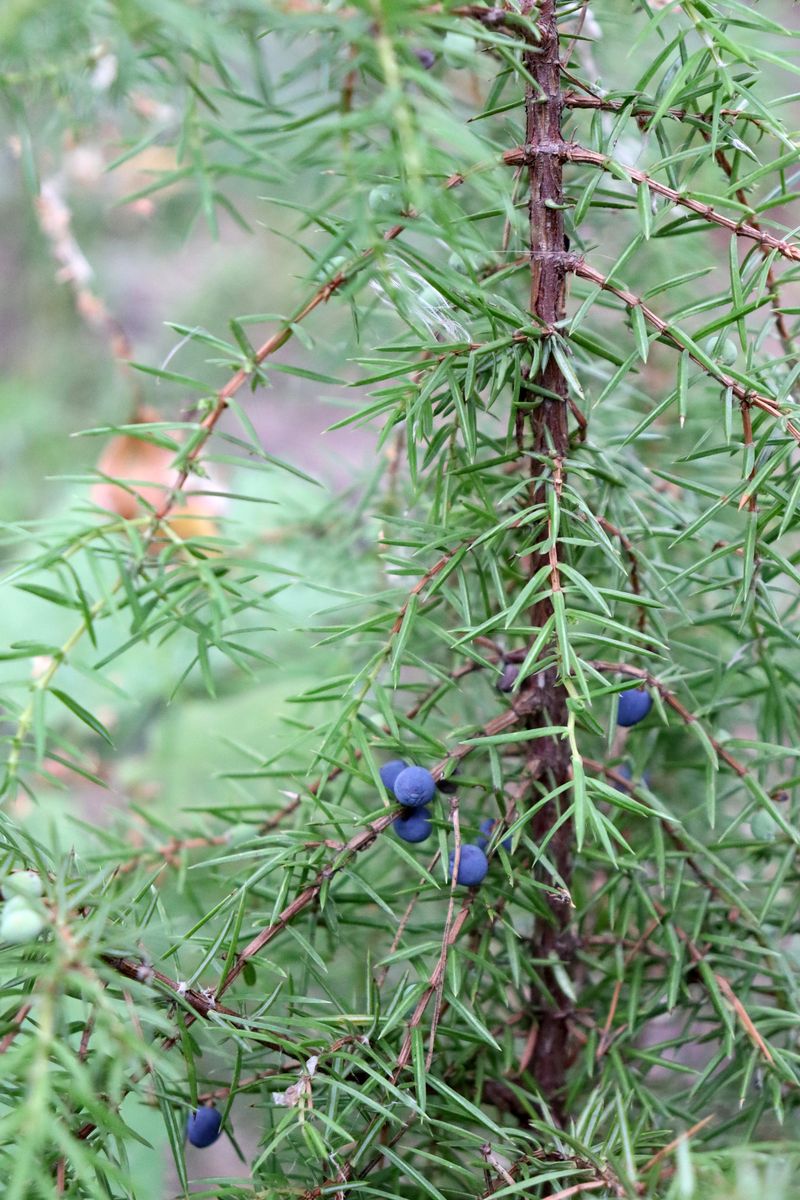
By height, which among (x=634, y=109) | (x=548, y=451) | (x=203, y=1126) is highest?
(x=634, y=109)

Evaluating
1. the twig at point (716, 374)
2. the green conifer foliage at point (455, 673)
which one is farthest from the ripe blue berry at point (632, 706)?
the twig at point (716, 374)

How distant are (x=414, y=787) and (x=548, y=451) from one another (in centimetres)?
11

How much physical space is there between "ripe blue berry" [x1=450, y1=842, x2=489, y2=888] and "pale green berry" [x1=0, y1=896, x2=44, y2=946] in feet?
0.44

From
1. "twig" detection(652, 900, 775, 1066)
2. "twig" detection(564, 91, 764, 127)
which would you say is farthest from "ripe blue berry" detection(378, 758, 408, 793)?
"twig" detection(564, 91, 764, 127)

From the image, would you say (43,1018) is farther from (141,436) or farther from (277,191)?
(277,191)

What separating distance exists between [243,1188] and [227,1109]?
0.10 ft

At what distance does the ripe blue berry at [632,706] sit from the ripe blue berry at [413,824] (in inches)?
3.1

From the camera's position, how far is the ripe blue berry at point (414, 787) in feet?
1.02

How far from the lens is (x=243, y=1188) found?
0.91 feet

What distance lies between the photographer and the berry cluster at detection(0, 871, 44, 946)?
8.6 inches

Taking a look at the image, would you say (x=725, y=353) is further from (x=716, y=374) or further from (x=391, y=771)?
(x=391, y=771)

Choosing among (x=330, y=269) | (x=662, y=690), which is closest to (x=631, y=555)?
(x=662, y=690)

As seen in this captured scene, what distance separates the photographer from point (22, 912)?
221 mm

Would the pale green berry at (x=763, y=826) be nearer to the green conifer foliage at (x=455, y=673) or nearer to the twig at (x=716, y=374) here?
the green conifer foliage at (x=455, y=673)
